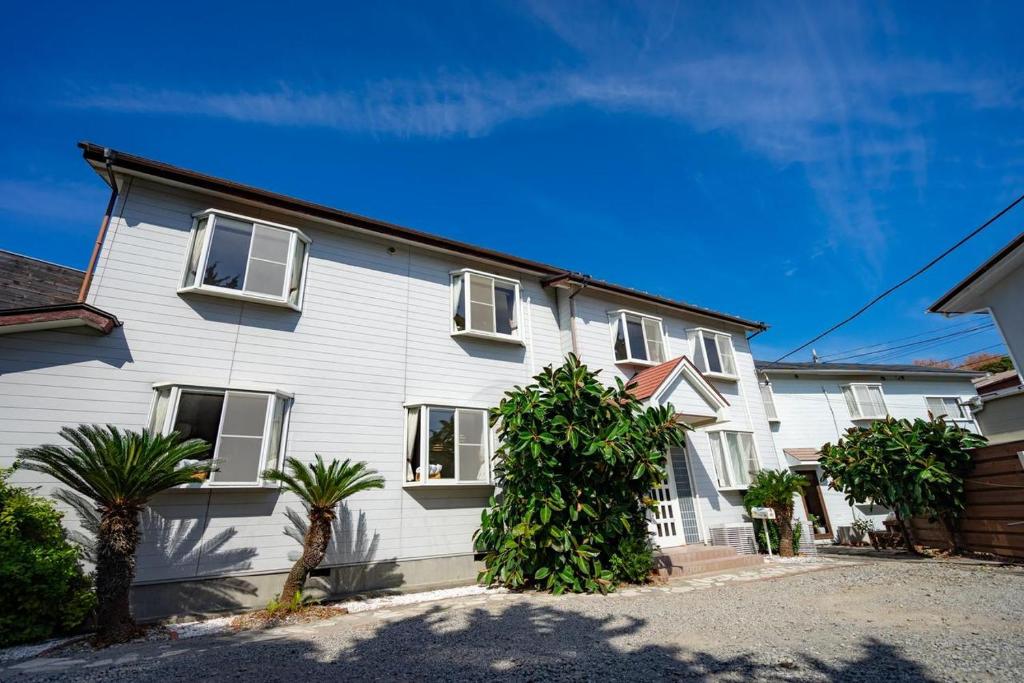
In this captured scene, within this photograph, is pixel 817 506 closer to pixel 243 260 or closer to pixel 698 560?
pixel 698 560

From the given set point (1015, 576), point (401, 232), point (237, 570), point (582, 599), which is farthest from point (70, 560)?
point (1015, 576)

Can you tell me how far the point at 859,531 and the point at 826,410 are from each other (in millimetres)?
4886

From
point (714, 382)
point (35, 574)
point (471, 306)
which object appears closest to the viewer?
point (35, 574)

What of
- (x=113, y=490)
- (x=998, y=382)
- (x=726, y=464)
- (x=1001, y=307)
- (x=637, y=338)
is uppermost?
(x=637, y=338)

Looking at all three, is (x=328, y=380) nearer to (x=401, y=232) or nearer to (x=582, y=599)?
(x=401, y=232)

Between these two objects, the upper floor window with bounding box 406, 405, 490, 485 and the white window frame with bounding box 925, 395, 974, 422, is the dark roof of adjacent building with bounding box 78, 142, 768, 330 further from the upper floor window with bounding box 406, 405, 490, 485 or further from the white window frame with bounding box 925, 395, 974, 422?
the white window frame with bounding box 925, 395, 974, 422

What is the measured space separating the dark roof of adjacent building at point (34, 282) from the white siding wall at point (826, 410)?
66.8 ft

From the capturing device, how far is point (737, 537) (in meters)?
11.0

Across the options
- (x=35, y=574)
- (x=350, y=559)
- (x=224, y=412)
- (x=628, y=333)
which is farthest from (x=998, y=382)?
(x=35, y=574)

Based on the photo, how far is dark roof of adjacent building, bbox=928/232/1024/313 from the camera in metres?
8.78

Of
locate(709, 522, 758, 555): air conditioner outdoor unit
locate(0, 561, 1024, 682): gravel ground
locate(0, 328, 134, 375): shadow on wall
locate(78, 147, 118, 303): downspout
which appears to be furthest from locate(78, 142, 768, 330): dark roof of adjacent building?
locate(0, 561, 1024, 682): gravel ground

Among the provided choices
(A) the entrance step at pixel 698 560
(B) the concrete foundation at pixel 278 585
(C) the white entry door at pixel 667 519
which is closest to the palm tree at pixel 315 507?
(B) the concrete foundation at pixel 278 585

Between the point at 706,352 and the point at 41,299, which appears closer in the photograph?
the point at 41,299

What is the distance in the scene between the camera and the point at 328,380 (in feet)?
27.3
